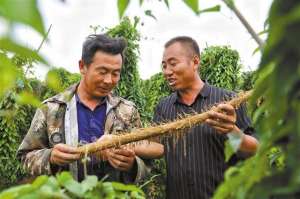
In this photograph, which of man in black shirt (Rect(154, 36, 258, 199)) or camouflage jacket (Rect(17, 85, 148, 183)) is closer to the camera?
camouflage jacket (Rect(17, 85, 148, 183))

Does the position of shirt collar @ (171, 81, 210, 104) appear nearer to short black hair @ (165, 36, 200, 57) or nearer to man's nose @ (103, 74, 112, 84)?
short black hair @ (165, 36, 200, 57)

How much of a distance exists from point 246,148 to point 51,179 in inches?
61.5

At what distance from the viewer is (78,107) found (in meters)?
2.60

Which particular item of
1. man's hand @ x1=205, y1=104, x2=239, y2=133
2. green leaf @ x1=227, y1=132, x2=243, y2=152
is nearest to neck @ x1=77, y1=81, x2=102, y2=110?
man's hand @ x1=205, y1=104, x2=239, y2=133

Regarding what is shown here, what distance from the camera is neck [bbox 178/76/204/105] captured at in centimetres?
276

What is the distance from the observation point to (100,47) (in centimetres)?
268

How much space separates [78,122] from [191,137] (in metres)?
0.54

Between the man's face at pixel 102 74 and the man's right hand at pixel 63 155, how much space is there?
1.45 feet

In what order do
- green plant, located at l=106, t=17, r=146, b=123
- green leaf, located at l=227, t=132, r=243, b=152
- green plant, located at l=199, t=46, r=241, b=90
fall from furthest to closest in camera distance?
green plant, located at l=199, t=46, r=241, b=90
green plant, located at l=106, t=17, r=146, b=123
green leaf, located at l=227, t=132, r=243, b=152

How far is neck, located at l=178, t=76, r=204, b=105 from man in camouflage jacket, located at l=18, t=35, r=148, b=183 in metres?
0.28

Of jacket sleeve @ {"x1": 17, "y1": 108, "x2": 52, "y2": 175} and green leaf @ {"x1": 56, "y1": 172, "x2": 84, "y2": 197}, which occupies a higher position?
jacket sleeve @ {"x1": 17, "y1": 108, "x2": 52, "y2": 175}

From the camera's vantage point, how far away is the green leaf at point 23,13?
34 centimetres

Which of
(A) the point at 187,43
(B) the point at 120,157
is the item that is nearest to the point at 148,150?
(B) the point at 120,157

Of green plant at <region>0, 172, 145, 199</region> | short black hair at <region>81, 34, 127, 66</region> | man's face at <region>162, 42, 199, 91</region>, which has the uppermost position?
short black hair at <region>81, 34, 127, 66</region>
